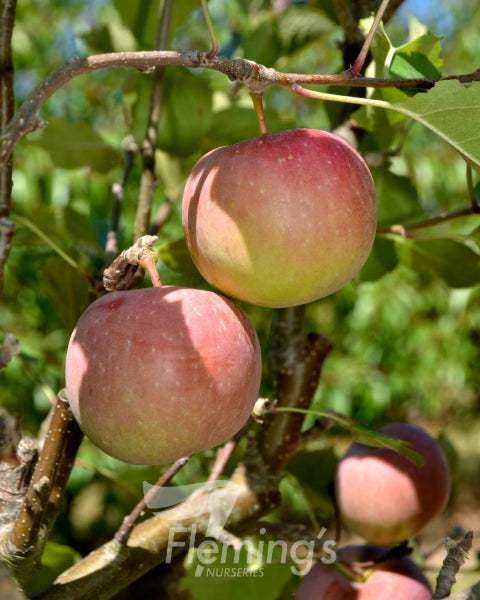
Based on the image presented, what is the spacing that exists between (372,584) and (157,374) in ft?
1.41

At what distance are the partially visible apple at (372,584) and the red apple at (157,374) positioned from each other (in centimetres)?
35

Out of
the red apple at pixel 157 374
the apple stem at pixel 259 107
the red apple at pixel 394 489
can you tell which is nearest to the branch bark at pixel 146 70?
the apple stem at pixel 259 107

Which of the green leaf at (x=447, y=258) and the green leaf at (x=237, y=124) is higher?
the green leaf at (x=237, y=124)

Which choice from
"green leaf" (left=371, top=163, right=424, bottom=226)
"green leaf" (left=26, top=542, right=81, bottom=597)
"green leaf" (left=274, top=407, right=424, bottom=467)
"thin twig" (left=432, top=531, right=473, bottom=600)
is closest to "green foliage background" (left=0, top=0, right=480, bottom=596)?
"green leaf" (left=371, top=163, right=424, bottom=226)

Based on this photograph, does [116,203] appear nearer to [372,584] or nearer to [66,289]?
[66,289]

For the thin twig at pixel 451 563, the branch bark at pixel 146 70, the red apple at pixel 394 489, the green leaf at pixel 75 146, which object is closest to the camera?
the branch bark at pixel 146 70

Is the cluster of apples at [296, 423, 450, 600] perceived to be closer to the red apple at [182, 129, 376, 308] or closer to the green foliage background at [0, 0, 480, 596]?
the green foliage background at [0, 0, 480, 596]

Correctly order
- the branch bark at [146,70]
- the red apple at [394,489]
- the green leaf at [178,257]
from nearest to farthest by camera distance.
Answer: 1. the branch bark at [146,70]
2. the green leaf at [178,257]
3. the red apple at [394,489]

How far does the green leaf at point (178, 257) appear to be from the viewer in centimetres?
69

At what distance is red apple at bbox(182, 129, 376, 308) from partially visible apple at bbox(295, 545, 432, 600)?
392 millimetres

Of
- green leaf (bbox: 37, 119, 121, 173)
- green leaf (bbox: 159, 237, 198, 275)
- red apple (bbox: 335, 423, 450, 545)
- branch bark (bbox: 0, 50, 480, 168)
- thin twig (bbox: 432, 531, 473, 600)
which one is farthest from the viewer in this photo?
green leaf (bbox: 37, 119, 121, 173)

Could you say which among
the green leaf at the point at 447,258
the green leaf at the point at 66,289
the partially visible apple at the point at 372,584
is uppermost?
the green leaf at the point at 66,289

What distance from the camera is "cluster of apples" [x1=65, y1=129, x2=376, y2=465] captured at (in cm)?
47

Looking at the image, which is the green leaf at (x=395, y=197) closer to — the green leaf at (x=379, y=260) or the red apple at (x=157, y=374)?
the green leaf at (x=379, y=260)
